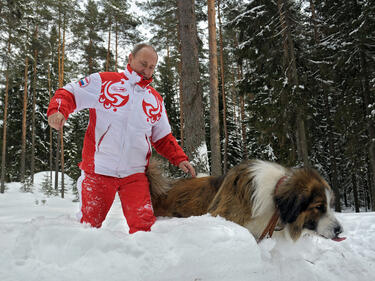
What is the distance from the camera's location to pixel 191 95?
246 inches

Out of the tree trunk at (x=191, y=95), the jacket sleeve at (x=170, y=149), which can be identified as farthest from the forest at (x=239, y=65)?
the jacket sleeve at (x=170, y=149)

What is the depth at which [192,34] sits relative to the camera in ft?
21.1

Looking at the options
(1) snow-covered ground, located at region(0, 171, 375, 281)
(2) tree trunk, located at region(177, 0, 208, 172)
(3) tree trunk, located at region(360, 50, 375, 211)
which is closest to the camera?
(1) snow-covered ground, located at region(0, 171, 375, 281)

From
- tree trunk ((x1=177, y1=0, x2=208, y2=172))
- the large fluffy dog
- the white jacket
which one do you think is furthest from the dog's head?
tree trunk ((x1=177, y1=0, x2=208, y2=172))

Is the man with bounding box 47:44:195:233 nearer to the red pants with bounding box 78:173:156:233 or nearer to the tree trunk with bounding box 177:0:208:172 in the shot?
the red pants with bounding box 78:173:156:233

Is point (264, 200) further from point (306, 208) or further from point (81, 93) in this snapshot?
point (81, 93)

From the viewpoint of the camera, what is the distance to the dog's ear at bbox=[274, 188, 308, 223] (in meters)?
2.45

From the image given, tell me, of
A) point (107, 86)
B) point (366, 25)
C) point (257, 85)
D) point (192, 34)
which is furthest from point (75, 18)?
point (107, 86)

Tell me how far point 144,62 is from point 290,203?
2.06 metres

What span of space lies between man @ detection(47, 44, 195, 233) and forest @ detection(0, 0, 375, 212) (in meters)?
1.75

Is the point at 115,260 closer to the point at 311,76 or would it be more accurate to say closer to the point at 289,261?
the point at 289,261

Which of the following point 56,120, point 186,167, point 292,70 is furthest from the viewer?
point 292,70

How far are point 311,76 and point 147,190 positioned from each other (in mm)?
12483

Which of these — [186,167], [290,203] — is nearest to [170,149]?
[186,167]
